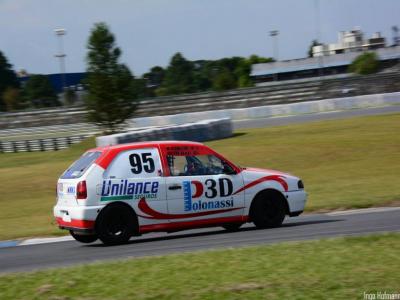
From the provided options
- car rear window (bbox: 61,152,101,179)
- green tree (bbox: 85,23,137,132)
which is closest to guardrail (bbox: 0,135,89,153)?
green tree (bbox: 85,23,137,132)

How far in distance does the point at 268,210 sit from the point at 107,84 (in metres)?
37.6

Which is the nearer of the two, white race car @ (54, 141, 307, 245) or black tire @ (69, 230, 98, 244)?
white race car @ (54, 141, 307, 245)

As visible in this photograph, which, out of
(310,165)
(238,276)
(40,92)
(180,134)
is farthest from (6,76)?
(238,276)

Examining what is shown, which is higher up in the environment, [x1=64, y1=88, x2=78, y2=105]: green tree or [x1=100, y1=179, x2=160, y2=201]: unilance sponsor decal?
[x1=64, y1=88, x2=78, y2=105]: green tree

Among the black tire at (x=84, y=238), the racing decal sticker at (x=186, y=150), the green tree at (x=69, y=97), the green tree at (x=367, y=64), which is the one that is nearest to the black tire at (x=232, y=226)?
the racing decal sticker at (x=186, y=150)

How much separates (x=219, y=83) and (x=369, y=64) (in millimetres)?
21946

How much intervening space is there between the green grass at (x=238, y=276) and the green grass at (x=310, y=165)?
675cm

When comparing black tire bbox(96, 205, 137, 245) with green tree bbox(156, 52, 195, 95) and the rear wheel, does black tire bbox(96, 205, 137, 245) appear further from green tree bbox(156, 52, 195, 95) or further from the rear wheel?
green tree bbox(156, 52, 195, 95)

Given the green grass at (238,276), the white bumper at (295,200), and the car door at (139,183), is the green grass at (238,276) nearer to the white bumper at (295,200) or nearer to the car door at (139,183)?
the car door at (139,183)

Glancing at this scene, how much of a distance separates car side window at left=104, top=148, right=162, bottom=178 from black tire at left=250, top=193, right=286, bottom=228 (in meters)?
1.75

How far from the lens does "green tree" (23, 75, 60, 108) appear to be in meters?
126

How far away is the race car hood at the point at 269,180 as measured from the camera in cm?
1280

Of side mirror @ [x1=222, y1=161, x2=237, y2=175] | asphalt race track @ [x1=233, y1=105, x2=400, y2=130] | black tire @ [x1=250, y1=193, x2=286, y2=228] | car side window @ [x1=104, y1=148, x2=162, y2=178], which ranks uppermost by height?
asphalt race track @ [x1=233, y1=105, x2=400, y2=130]

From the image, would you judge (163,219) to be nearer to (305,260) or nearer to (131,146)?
(131,146)
